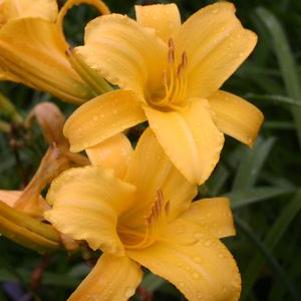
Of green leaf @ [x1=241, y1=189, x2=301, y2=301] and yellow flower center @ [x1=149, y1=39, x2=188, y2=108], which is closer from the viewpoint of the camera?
yellow flower center @ [x1=149, y1=39, x2=188, y2=108]

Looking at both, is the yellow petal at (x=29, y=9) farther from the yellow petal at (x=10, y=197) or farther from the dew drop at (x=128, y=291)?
the dew drop at (x=128, y=291)

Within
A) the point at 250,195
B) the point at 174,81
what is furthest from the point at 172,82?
the point at 250,195

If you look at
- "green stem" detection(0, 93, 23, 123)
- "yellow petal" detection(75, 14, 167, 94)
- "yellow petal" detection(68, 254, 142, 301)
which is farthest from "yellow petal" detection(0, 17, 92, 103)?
"green stem" detection(0, 93, 23, 123)

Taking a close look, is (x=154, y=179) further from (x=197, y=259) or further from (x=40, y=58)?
(x=40, y=58)

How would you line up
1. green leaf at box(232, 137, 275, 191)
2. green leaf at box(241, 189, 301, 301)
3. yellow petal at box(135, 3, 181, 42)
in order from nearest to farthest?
yellow petal at box(135, 3, 181, 42)
green leaf at box(241, 189, 301, 301)
green leaf at box(232, 137, 275, 191)

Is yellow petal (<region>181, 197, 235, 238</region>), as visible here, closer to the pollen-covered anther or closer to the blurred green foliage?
the pollen-covered anther

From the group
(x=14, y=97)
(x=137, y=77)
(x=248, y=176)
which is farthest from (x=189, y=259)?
(x=14, y=97)

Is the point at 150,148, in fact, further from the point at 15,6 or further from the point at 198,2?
the point at 198,2

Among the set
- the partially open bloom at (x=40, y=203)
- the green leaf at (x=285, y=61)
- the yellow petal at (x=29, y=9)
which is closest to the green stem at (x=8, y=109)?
the partially open bloom at (x=40, y=203)
